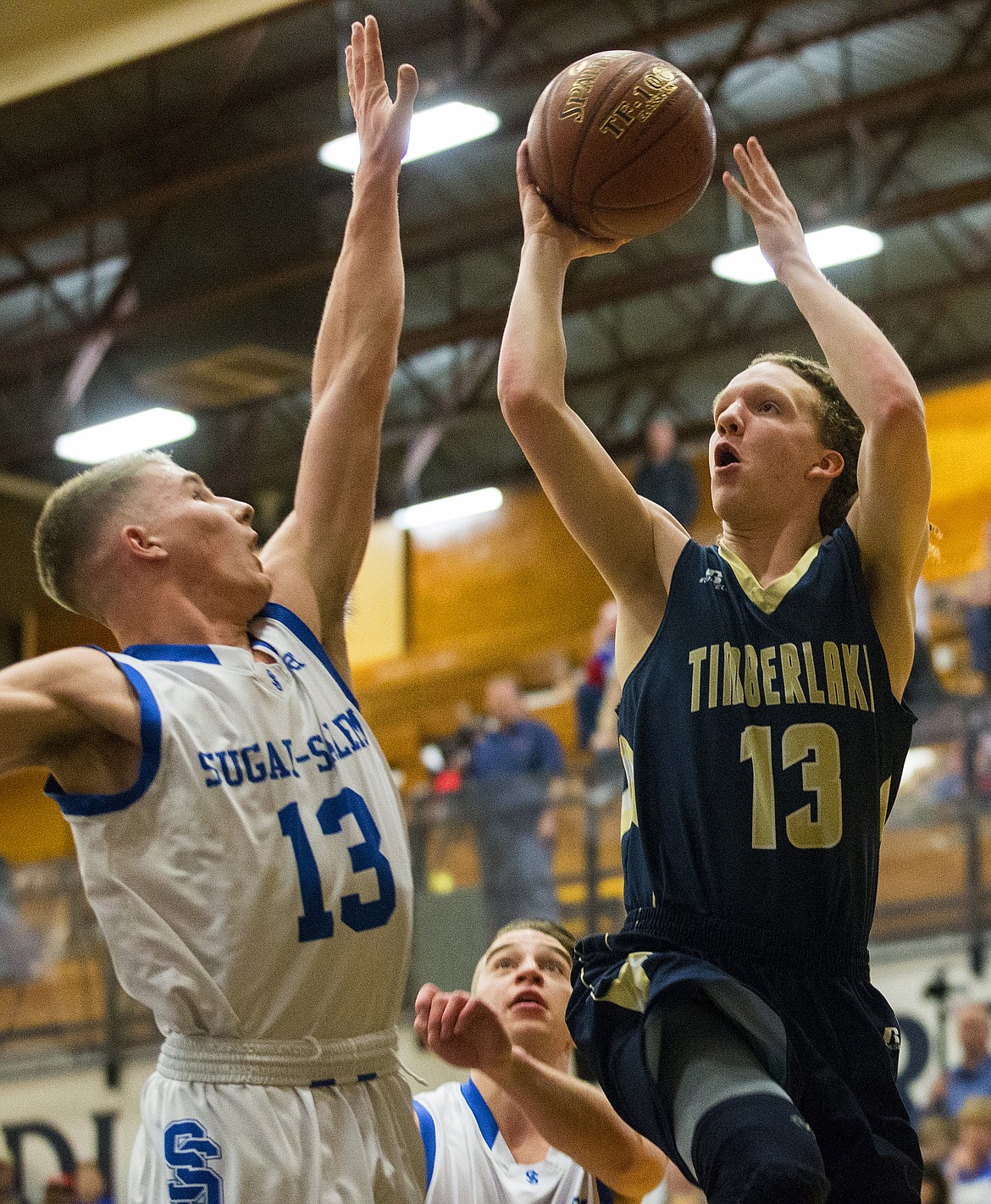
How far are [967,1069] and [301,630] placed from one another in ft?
20.5

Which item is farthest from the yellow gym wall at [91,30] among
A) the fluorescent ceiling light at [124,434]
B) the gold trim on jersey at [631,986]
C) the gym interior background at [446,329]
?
the fluorescent ceiling light at [124,434]

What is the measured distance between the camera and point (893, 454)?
3238mm

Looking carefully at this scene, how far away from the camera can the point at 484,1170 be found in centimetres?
442

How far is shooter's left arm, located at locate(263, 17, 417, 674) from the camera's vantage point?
3.60 metres

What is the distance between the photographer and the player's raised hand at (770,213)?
3562 mm

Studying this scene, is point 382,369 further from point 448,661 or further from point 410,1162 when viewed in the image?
point 448,661

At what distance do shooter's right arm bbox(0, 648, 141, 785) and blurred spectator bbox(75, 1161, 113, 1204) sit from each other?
8844mm

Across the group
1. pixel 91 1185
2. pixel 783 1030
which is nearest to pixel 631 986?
pixel 783 1030

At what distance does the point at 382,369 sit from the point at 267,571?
48 cm

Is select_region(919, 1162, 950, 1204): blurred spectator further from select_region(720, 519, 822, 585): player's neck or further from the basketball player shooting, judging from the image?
select_region(720, 519, 822, 585): player's neck

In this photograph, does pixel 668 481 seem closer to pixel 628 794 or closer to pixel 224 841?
pixel 628 794

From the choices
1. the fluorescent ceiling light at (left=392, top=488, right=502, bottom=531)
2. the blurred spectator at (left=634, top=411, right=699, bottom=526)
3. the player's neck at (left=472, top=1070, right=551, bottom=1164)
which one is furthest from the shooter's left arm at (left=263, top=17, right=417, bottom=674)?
the fluorescent ceiling light at (left=392, top=488, right=502, bottom=531)

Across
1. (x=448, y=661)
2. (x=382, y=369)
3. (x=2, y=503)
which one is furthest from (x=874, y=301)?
(x=382, y=369)

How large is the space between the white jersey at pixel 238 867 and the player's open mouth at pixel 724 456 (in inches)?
36.3
